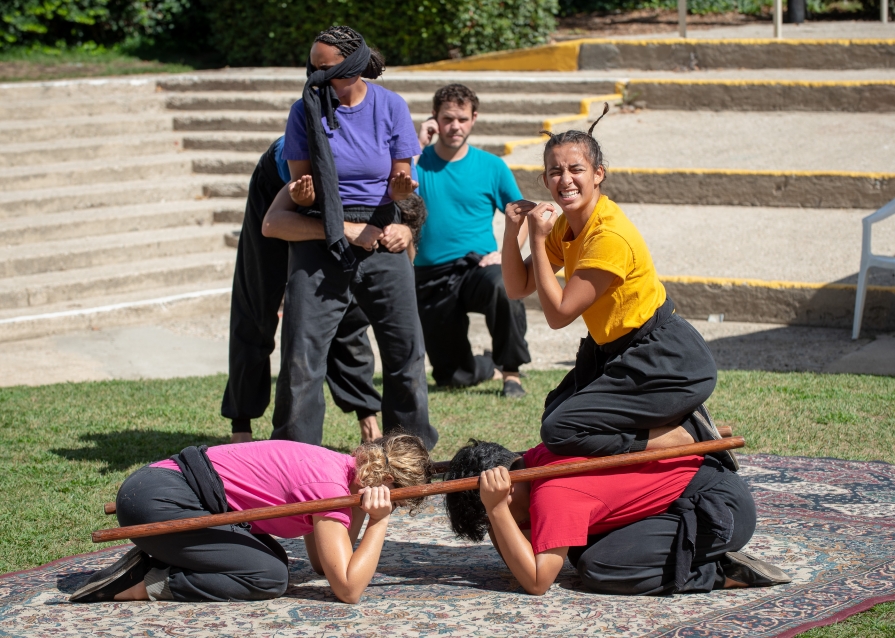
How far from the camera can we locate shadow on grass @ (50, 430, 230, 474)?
551 centimetres

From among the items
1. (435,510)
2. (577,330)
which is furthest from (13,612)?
(577,330)

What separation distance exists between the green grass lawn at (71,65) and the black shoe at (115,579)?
1064 centimetres

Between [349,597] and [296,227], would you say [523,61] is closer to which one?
[296,227]

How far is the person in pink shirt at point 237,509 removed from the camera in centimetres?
378

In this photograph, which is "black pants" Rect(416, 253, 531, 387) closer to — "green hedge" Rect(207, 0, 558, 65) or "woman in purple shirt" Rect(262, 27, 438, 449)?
"woman in purple shirt" Rect(262, 27, 438, 449)

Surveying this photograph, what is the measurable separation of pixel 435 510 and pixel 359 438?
1.12 metres

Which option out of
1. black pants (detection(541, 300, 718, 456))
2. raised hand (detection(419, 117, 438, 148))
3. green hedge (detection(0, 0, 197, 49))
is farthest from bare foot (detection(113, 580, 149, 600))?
green hedge (detection(0, 0, 197, 49))

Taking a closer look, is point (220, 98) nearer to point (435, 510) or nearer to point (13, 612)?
point (435, 510)

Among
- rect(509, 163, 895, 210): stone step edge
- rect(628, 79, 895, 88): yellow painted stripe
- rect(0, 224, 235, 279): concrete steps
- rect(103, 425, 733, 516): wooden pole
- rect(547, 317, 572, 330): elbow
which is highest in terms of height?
rect(628, 79, 895, 88): yellow painted stripe

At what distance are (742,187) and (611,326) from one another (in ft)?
21.8

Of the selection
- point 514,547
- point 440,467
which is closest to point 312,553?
point 440,467

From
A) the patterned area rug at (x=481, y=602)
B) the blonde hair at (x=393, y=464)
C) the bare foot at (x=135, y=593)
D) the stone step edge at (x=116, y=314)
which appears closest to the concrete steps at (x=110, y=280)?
the stone step edge at (x=116, y=314)

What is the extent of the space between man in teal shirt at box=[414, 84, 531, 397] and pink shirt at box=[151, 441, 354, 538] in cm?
292

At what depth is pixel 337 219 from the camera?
4688mm
